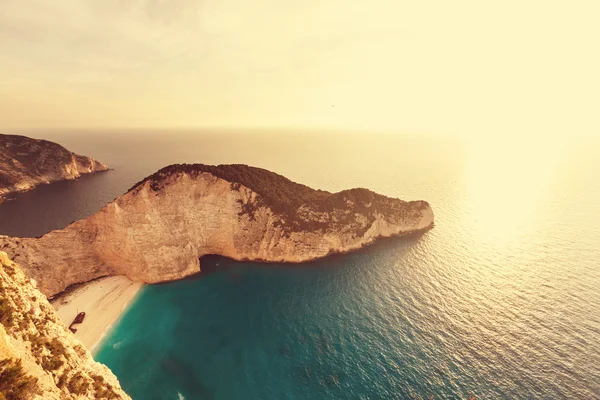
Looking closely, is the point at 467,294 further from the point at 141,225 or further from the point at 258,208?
the point at 141,225

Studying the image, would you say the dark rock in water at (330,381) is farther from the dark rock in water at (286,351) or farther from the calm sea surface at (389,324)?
the dark rock in water at (286,351)

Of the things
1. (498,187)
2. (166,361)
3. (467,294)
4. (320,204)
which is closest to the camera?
(166,361)

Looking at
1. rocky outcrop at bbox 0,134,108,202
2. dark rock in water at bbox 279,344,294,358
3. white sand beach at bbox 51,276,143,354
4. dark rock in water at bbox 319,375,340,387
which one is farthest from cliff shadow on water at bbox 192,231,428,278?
rocky outcrop at bbox 0,134,108,202

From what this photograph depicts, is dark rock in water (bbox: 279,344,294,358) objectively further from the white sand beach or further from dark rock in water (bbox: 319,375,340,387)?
the white sand beach

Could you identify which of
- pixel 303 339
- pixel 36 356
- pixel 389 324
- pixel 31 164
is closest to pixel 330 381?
pixel 303 339

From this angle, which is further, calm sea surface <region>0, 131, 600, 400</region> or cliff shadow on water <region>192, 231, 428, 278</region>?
cliff shadow on water <region>192, 231, 428, 278</region>

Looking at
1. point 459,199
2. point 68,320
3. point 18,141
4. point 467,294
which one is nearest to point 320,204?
point 467,294

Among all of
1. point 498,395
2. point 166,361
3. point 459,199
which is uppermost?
point 459,199
